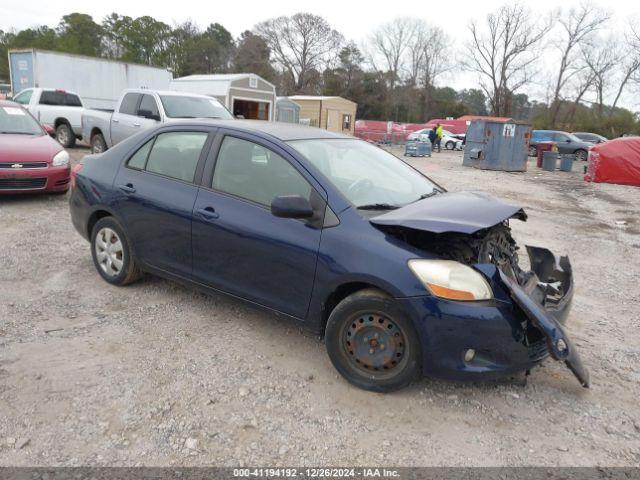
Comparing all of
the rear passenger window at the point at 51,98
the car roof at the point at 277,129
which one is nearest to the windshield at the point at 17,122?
the car roof at the point at 277,129

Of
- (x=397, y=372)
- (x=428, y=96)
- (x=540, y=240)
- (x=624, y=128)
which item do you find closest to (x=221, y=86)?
(x=540, y=240)

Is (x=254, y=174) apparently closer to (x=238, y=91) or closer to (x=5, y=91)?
(x=238, y=91)

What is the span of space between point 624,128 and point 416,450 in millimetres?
48196

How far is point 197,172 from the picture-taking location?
155 inches

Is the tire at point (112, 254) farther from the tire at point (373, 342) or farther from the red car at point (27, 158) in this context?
the red car at point (27, 158)

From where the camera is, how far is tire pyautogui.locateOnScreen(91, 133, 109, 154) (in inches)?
466

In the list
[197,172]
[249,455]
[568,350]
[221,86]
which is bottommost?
[249,455]

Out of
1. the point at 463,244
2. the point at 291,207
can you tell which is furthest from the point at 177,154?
the point at 463,244

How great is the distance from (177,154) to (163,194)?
14.6 inches

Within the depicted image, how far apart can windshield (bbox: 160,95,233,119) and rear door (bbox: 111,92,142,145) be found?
75 cm

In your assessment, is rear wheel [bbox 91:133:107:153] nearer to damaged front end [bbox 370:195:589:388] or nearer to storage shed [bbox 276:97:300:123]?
damaged front end [bbox 370:195:589:388]

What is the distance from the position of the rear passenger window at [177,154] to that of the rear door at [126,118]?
7.06 metres

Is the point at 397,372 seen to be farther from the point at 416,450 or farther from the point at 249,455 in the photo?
the point at 249,455

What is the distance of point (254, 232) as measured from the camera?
3484mm
